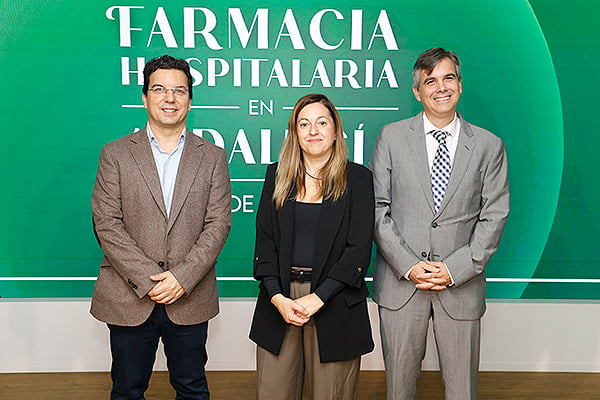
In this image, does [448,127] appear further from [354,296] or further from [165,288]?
[165,288]

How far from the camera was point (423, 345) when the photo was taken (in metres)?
2.52

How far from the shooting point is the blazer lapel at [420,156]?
2424 millimetres

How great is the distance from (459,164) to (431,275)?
0.50m

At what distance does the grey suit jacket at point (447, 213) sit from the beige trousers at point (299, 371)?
0.41m

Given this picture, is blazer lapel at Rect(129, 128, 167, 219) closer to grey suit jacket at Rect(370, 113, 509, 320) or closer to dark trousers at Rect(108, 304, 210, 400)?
dark trousers at Rect(108, 304, 210, 400)

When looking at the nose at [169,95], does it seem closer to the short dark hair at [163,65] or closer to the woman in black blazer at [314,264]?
the short dark hair at [163,65]

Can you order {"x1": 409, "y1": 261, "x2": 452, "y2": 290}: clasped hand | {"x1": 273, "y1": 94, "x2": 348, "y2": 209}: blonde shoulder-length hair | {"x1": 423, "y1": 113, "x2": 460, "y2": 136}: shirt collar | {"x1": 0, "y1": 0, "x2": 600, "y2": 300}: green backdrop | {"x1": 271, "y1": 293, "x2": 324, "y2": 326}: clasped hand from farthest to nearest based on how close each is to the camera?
{"x1": 0, "y1": 0, "x2": 600, "y2": 300}: green backdrop, {"x1": 423, "y1": 113, "x2": 460, "y2": 136}: shirt collar, {"x1": 409, "y1": 261, "x2": 452, "y2": 290}: clasped hand, {"x1": 273, "y1": 94, "x2": 348, "y2": 209}: blonde shoulder-length hair, {"x1": 271, "y1": 293, "x2": 324, "y2": 326}: clasped hand

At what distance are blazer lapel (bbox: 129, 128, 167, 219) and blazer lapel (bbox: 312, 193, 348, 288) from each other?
0.69 meters

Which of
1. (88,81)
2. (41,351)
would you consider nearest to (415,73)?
(88,81)

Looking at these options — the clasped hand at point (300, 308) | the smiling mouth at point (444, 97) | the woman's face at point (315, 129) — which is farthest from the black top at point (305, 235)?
the smiling mouth at point (444, 97)

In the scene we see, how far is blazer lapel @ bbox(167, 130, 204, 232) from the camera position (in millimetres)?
2395

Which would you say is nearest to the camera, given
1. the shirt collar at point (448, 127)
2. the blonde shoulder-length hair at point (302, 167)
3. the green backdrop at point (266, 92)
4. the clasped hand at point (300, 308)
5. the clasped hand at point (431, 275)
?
the clasped hand at point (300, 308)

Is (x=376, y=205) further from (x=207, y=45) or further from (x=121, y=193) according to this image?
(x=207, y=45)

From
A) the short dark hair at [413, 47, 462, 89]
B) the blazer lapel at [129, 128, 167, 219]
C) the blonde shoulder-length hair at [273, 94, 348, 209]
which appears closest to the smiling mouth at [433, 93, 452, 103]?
the short dark hair at [413, 47, 462, 89]
